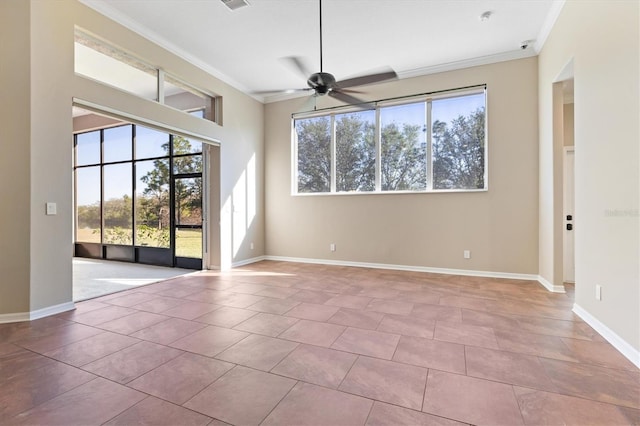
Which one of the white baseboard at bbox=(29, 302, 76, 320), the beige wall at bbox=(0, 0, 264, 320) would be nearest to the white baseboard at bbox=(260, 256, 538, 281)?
the white baseboard at bbox=(29, 302, 76, 320)

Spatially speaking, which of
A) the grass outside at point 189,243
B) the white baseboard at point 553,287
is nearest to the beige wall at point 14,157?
the grass outside at point 189,243

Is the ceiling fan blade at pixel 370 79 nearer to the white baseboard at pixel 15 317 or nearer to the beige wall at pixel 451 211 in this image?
the beige wall at pixel 451 211

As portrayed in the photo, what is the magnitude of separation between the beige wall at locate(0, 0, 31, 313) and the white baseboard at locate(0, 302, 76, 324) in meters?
0.05

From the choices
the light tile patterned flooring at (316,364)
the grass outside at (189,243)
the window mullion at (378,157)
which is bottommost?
the light tile patterned flooring at (316,364)

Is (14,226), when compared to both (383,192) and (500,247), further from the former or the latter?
(500,247)

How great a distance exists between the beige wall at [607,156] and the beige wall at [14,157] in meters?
5.45

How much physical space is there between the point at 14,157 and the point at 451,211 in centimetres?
591

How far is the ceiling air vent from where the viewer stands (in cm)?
353

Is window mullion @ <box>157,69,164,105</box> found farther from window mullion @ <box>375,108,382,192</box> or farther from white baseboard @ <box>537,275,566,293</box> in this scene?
white baseboard @ <box>537,275,566,293</box>

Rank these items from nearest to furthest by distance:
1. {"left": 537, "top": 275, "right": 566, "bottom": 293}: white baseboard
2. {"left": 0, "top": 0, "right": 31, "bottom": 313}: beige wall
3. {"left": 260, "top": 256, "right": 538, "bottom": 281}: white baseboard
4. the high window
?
{"left": 0, "top": 0, "right": 31, "bottom": 313}: beige wall
the high window
{"left": 537, "top": 275, "right": 566, "bottom": 293}: white baseboard
{"left": 260, "top": 256, "right": 538, "bottom": 281}: white baseboard

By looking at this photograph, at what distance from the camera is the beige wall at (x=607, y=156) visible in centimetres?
224

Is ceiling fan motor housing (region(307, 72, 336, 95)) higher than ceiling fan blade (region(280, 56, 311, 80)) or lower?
lower

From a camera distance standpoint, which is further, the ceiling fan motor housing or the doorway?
the doorway

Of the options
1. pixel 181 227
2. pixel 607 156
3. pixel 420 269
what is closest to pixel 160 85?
pixel 181 227
